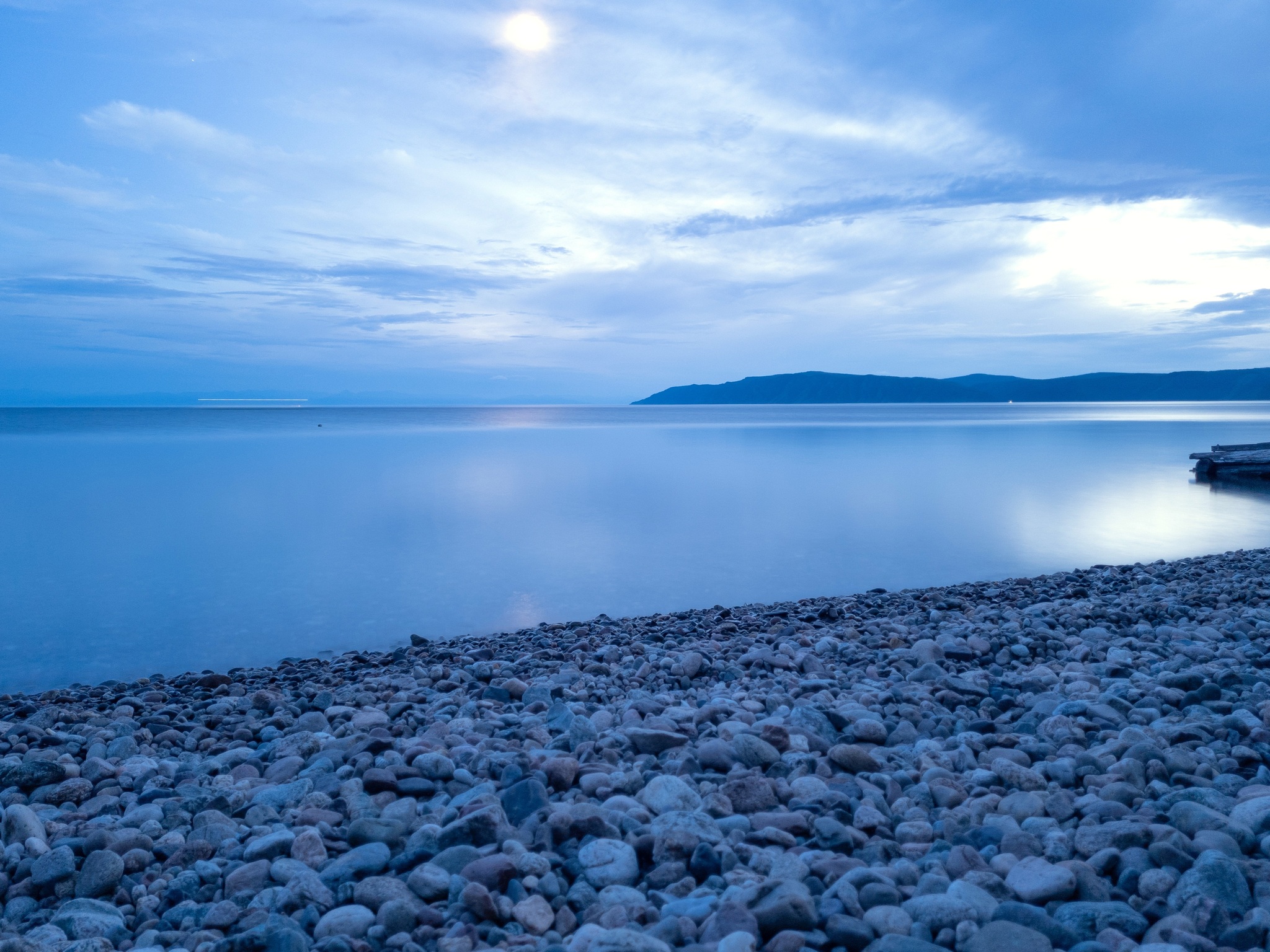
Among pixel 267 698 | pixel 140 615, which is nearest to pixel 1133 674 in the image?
pixel 267 698

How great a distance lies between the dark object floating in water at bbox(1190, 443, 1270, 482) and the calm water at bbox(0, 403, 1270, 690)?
→ 2.39ft

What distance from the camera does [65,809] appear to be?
3.35 metres

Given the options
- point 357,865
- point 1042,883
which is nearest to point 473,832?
point 357,865

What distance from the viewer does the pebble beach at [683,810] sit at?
7.32 ft

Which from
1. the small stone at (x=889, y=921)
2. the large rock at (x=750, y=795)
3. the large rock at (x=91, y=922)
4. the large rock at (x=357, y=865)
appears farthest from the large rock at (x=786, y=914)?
the large rock at (x=91, y=922)

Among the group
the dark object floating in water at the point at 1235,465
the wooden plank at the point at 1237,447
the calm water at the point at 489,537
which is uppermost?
the wooden plank at the point at 1237,447

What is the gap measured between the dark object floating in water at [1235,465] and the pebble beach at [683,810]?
2017 cm

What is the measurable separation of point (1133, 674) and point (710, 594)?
221 inches

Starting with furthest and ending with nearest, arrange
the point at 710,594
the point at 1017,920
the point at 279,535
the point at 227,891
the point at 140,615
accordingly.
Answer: the point at 279,535, the point at 710,594, the point at 140,615, the point at 227,891, the point at 1017,920

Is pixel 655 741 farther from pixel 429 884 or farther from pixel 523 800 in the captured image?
pixel 429 884

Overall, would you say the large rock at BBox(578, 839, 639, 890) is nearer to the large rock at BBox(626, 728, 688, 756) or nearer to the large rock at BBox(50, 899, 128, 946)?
the large rock at BBox(626, 728, 688, 756)

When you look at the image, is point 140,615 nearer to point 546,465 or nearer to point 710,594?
point 710,594

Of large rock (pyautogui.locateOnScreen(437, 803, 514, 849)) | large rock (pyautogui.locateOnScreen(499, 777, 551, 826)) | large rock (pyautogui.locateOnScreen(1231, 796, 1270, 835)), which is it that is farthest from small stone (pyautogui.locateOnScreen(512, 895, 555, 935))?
large rock (pyautogui.locateOnScreen(1231, 796, 1270, 835))

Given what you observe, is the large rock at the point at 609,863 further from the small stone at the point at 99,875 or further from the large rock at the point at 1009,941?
the small stone at the point at 99,875
